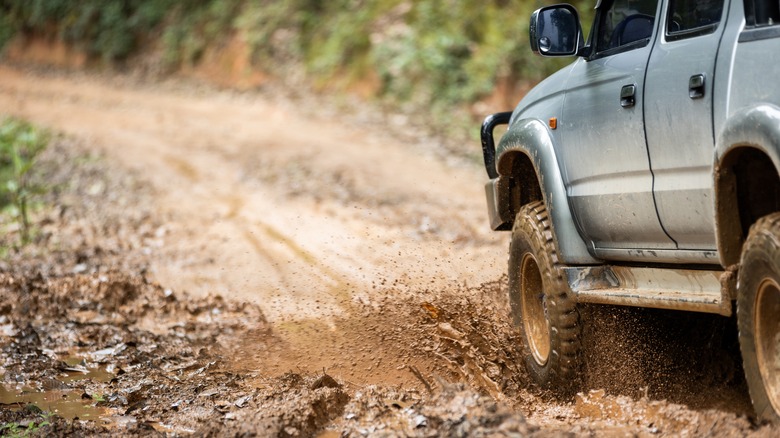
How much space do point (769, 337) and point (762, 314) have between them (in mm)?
79

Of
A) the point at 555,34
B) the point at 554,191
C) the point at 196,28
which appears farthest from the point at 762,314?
the point at 196,28

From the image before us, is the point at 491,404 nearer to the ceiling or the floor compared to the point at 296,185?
nearer to the ceiling

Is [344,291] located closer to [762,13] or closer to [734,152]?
[734,152]

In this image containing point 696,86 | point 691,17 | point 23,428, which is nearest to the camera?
point 696,86

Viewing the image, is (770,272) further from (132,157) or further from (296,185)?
(132,157)

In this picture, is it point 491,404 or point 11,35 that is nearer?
point 491,404

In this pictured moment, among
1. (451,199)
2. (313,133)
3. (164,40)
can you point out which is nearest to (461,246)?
(451,199)

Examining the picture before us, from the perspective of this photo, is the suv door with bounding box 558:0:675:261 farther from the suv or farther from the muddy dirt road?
the muddy dirt road

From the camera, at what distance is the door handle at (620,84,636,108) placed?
377cm

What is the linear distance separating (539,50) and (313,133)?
11.6 m

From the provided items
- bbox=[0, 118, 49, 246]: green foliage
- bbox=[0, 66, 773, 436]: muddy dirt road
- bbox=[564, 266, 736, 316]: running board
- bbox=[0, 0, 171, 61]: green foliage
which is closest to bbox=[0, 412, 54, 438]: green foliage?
bbox=[0, 66, 773, 436]: muddy dirt road

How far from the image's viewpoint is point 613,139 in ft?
13.1

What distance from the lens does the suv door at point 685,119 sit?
3.31m

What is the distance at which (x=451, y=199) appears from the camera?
1094cm
